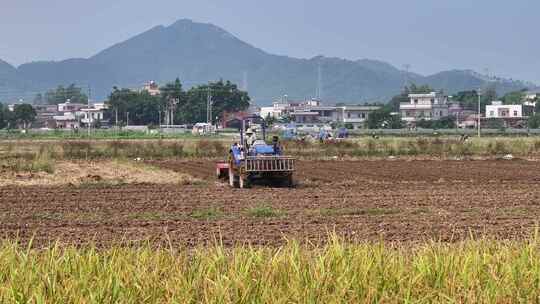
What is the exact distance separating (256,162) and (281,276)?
56.1 feet

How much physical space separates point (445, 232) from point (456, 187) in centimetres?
1101

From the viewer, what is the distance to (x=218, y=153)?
49156 mm

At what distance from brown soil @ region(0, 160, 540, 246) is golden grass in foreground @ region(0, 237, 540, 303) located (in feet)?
7.80

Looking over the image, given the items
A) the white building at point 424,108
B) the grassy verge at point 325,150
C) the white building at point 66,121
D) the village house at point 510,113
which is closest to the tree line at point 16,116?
the white building at point 66,121

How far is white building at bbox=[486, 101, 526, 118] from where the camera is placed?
161 metres

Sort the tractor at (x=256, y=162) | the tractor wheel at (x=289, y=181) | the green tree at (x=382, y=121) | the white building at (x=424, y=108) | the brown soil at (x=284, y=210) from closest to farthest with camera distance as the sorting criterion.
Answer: the brown soil at (x=284, y=210) → the tractor at (x=256, y=162) → the tractor wheel at (x=289, y=181) → the green tree at (x=382, y=121) → the white building at (x=424, y=108)

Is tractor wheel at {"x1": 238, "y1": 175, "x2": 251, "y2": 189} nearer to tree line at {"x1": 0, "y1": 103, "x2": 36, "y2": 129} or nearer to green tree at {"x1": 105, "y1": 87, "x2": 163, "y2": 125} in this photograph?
green tree at {"x1": 105, "y1": 87, "x2": 163, "y2": 125}

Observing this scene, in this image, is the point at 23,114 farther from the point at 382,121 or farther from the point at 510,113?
the point at 510,113

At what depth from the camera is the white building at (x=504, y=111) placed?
16075 centimetres

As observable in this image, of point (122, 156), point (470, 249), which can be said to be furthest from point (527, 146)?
point (470, 249)

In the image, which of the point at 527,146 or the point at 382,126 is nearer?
the point at 527,146

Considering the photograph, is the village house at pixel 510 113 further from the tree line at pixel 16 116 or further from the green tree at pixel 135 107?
the tree line at pixel 16 116

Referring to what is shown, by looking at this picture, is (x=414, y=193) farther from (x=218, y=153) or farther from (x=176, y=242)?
(x=218, y=153)

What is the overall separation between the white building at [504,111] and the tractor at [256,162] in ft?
449
